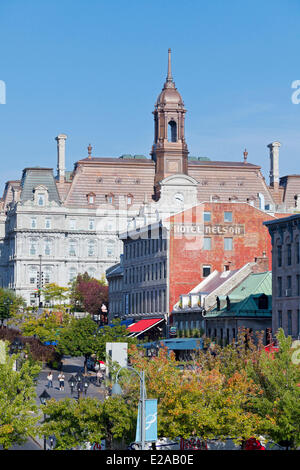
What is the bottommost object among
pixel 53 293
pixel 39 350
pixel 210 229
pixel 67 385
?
pixel 67 385

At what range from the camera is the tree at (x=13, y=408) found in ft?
215

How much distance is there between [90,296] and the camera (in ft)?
577

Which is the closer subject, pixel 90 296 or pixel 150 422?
pixel 150 422

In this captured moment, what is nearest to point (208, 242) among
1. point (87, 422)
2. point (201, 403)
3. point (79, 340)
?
point (79, 340)

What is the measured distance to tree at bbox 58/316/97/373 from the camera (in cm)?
11888

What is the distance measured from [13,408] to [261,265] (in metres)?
55.2

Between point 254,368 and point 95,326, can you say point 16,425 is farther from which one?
point 95,326

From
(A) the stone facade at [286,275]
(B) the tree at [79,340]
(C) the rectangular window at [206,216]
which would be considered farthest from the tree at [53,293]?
(A) the stone facade at [286,275]

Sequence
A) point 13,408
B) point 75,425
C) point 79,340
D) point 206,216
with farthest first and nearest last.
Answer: point 206,216 → point 79,340 → point 13,408 → point 75,425

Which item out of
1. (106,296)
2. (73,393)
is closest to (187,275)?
(73,393)

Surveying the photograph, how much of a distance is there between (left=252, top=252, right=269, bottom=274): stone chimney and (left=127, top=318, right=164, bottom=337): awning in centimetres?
1332

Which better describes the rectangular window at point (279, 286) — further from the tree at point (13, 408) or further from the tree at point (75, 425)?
the tree at point (75, 425)

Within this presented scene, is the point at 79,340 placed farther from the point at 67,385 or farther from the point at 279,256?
the point at 279,256
